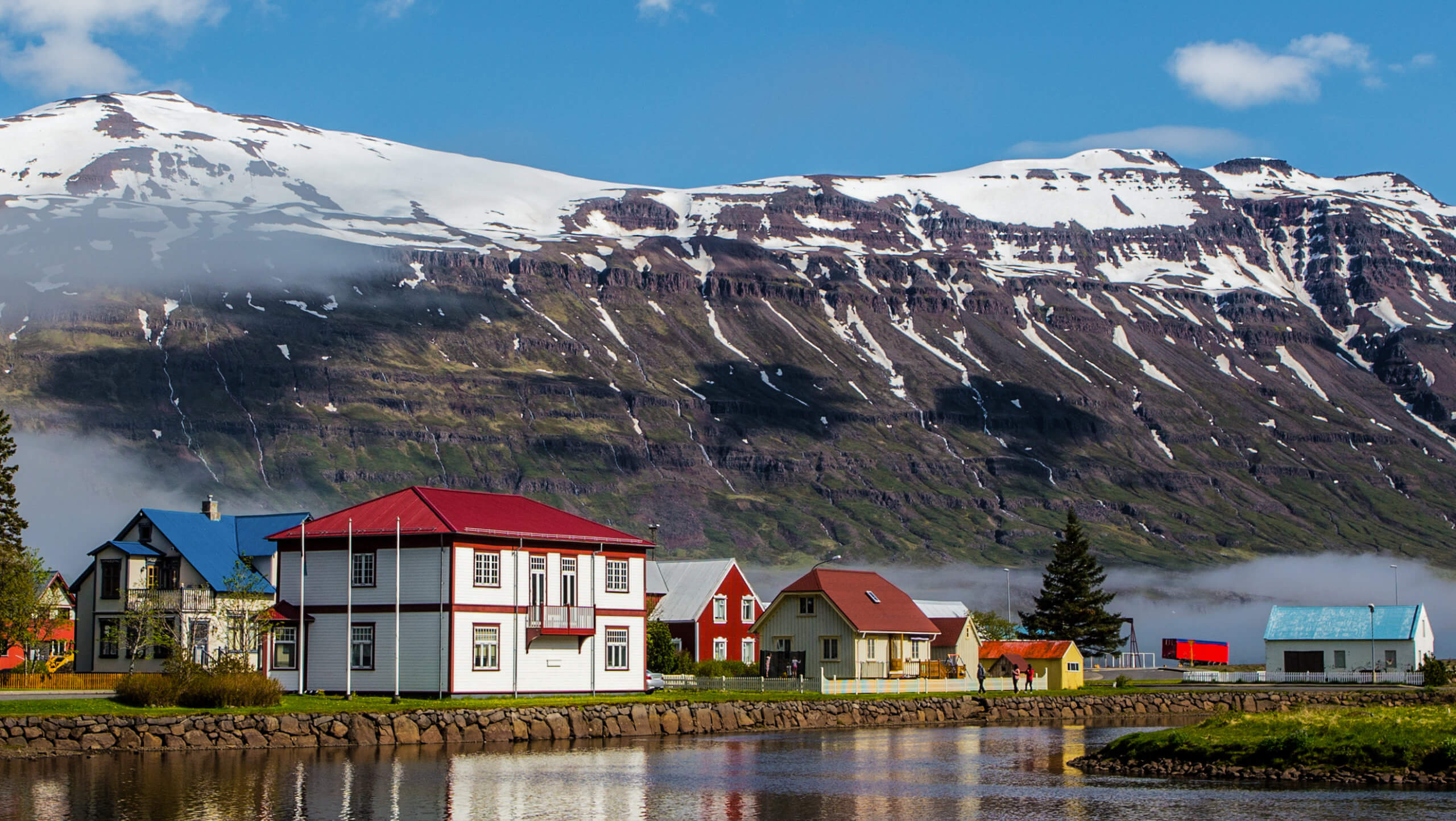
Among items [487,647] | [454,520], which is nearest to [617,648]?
[487,647]

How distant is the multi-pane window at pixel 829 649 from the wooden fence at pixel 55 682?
40624 millimetres

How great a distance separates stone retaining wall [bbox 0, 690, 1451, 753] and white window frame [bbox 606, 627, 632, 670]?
5.06 meters

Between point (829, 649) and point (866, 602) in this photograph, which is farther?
point (866, 602)

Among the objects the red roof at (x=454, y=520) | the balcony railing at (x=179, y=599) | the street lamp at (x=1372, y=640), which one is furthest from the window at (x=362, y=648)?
the street lamp at (x=1372, y=640)

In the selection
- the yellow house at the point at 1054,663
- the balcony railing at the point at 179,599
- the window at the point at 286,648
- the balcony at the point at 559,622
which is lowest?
Answer: the yellow house at the point at 1054,663

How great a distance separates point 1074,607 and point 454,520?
65.2m

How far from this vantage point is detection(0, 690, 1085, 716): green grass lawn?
56500mm

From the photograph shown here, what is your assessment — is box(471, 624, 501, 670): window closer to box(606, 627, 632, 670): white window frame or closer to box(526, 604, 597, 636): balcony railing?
box(526, 604, 597, 636): balcony railing

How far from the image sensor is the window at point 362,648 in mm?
70500

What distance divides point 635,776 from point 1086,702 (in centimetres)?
4632

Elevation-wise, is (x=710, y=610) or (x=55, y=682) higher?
(x=710, y=610)

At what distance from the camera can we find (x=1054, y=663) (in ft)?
352

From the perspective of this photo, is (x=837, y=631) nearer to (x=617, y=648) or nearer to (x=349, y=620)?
(x=617, y=648)

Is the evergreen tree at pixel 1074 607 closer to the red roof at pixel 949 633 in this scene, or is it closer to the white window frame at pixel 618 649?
the red roof at pixel 949 633
